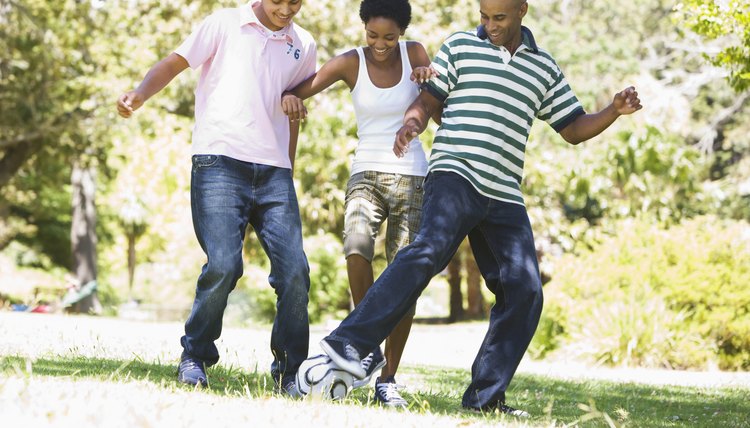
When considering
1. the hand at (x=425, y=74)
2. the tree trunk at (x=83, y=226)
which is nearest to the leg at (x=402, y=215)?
the hand at (x=425, y=74)

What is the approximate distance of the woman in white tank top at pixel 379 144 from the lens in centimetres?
544

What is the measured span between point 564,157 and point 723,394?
17.7 meters

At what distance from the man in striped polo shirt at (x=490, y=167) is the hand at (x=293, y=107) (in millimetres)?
562

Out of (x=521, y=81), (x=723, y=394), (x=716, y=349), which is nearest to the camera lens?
(x=521, y=81)

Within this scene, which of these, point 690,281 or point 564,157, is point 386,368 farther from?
point 564,157

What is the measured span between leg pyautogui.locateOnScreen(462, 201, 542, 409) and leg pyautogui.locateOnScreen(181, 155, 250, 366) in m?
1.21

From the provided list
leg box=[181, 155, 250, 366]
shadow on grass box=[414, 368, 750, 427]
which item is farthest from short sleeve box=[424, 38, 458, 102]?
shadow on grass box=[414, 368, 750, 427]

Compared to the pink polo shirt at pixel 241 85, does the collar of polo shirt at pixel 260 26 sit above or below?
above

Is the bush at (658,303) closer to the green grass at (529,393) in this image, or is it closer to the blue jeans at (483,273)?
the green grass at (529,393)

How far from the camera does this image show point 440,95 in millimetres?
5203

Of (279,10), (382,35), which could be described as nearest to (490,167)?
(382,35)

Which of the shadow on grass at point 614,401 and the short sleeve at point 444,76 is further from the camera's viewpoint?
the shadow on grass at point 614,401

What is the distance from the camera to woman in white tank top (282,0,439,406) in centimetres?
544

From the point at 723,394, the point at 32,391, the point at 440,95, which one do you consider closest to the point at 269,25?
the point at 440,95
